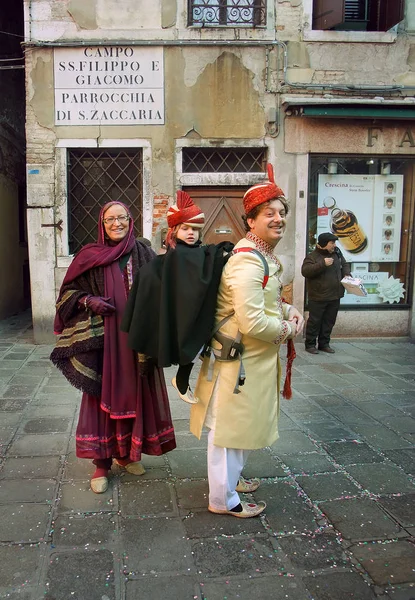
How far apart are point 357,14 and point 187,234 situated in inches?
271

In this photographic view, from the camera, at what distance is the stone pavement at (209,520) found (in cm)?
242

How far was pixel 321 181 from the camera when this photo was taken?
8.08 m

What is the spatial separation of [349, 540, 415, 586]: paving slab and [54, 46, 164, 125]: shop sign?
6.47 meters

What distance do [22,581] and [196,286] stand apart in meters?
1.59

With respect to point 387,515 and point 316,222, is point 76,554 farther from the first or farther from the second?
point 316,222

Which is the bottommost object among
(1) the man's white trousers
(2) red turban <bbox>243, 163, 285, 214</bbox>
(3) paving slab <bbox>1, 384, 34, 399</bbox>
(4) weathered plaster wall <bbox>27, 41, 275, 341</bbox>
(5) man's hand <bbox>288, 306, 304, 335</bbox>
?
(3) paving slab <bbox>1, 384, 34, 399</bbox>

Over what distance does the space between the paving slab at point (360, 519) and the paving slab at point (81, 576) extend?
1264mm

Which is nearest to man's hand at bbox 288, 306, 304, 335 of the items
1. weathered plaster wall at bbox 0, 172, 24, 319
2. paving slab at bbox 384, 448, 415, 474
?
paving slab at bbox 384, 448, 415, 474

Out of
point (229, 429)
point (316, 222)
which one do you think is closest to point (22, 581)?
point (229, 429)

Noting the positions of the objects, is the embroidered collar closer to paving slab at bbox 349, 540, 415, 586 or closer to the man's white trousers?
the man's white trousers

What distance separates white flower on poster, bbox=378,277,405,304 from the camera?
835cm

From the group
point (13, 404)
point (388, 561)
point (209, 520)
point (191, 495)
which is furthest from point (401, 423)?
point (13, 404)

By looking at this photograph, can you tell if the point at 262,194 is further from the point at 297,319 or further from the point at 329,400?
the point at 329,400

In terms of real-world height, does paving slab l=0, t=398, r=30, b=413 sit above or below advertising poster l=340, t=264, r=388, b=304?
below
